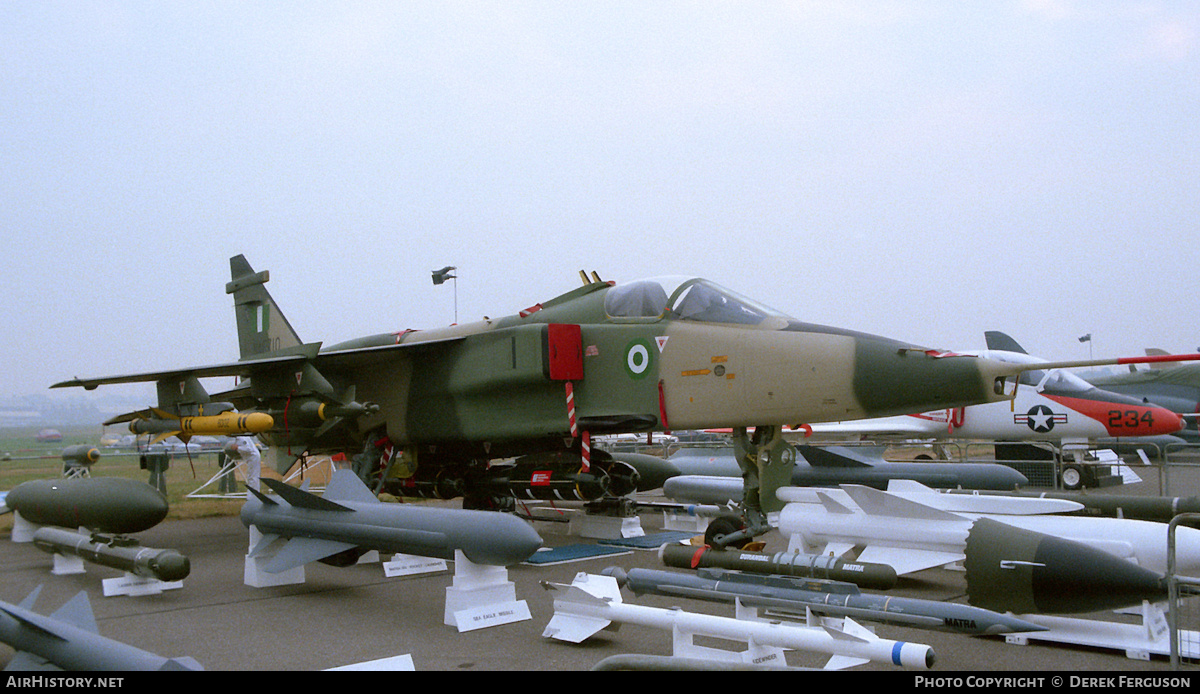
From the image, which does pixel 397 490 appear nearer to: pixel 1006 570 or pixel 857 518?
pixel 857 518

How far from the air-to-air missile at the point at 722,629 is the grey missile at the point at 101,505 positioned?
556 cm

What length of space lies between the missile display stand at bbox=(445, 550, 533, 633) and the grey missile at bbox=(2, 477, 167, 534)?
455 cm

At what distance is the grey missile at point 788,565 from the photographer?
6387mm

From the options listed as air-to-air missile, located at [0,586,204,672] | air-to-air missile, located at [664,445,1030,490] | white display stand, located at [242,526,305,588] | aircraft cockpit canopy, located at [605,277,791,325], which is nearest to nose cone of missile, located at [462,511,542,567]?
air-to-air missile, located at [0,586,204,672]

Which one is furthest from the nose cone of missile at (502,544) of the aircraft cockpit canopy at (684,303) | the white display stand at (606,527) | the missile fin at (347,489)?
the white display stand at (606,527)

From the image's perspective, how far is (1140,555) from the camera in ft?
20.2

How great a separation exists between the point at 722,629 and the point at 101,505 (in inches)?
290

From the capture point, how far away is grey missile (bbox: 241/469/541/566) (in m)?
6.64

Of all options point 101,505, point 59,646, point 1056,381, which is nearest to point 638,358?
point 59,646

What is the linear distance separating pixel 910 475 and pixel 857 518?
371 centimetres

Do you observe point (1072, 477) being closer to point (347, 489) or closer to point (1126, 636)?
point (1126, 636)

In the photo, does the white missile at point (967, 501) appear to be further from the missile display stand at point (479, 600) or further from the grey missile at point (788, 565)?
the missile display stand at point (479, 600)

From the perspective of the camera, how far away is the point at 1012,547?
5.75 m
